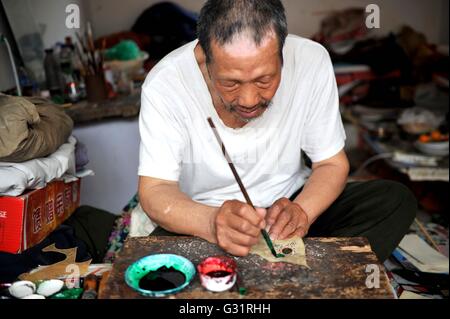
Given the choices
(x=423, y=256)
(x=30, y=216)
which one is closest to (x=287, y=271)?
(x=30, y=216)

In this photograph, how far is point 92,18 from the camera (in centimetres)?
479

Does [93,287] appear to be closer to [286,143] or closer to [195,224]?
[195,224]

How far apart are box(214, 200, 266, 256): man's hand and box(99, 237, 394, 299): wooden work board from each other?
0.03 meters

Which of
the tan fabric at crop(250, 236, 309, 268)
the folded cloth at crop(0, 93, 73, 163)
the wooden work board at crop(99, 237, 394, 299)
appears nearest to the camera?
the wooden work board at crop(99, 237, 394, 299)

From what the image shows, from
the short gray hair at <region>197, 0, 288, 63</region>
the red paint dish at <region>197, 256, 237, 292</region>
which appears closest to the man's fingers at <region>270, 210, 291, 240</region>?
the red paint dish at <region>197, 256, 237, 292</region>

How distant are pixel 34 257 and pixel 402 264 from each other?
1677mm

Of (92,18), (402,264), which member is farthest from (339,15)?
(402,264)

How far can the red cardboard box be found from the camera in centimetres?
183

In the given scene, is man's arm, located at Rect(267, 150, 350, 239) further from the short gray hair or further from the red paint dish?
the short gray hair

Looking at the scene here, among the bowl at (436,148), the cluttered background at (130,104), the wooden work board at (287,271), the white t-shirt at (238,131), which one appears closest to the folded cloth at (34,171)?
the cluttered background at (130,104)

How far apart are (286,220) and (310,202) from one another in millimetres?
268

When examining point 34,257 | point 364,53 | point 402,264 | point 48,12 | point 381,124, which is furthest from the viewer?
point 364,53

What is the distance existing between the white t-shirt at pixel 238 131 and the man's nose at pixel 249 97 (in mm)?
283

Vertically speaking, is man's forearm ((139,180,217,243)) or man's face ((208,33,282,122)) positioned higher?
man's face ((208,33,282,122))
